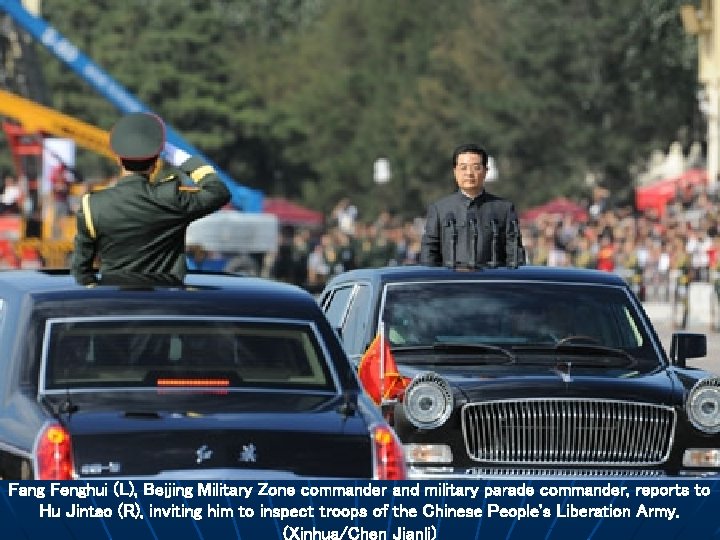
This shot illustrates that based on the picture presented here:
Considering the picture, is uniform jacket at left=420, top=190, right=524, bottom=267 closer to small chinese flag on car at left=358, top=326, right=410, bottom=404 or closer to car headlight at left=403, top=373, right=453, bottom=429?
small chinese flag on car at left=358, top=326, right=410, bottom=404

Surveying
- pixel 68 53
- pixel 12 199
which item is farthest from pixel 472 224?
pixel 68 53

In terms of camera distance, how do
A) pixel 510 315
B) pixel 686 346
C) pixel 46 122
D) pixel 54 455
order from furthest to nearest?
pixel 46 122 < pixel 510 315 < pixel 686 346 < pixel 54 455

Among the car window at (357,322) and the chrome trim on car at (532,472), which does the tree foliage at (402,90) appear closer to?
the car window at (357,322)

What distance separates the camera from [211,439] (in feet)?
27.4

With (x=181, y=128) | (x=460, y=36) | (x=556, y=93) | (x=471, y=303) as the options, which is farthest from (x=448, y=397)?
(x=181, y=128)

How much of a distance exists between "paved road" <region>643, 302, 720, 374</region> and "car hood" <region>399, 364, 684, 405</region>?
11462 mm

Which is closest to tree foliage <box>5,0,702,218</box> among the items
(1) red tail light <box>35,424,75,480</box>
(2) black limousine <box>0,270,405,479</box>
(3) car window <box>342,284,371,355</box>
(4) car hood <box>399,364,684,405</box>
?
(3) car window <box>342,284,371,355</box>

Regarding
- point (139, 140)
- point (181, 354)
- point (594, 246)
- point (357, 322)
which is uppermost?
point (139, 140)

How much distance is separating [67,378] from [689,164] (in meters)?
96.5

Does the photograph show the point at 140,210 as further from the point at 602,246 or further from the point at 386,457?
the point at 602,246

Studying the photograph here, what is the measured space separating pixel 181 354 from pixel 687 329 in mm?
28346

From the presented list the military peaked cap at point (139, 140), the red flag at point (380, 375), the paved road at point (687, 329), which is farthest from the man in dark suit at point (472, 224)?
the paved road at point (687, 329)

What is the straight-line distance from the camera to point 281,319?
9.09 metres

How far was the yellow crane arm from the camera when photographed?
5106 centimetres
